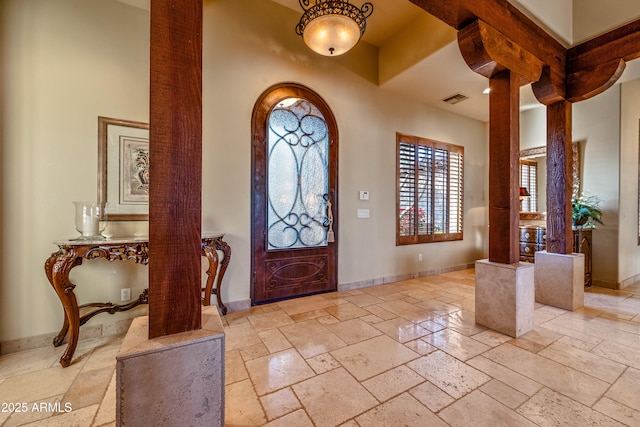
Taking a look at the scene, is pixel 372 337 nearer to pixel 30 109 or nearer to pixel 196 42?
pixel 196 42

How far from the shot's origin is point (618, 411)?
145 centimetres

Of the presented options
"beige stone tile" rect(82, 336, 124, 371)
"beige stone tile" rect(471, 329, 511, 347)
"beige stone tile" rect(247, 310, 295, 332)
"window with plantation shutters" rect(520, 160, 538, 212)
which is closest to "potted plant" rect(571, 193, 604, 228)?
"window with plantation shutters" rect(520, 160, 538, 212)

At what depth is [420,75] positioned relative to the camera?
3.53 metres

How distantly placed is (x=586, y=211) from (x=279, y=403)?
15.4 ft

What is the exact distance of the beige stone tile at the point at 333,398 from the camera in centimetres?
143

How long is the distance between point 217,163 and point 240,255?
106 cm

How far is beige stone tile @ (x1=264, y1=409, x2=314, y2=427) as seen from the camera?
1373 millimetres

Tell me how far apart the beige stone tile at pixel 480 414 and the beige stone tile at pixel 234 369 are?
49.7 inches

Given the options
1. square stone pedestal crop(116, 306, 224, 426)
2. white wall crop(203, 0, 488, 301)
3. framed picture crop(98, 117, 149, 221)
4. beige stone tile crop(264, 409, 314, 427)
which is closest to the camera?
square stone pedestal crop(116, 306, 224, 426)

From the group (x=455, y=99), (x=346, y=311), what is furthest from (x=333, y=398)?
(x=455, y=99)

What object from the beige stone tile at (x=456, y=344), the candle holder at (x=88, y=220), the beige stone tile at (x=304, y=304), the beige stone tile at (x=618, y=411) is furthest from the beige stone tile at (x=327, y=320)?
the candle holder at (x=88, y=220)

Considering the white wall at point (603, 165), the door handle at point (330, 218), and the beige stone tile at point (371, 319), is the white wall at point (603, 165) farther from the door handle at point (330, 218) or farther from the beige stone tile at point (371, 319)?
the door handle at point (330, 218)

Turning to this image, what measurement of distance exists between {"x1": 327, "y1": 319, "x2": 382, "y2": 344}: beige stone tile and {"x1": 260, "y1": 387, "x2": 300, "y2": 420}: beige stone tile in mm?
768

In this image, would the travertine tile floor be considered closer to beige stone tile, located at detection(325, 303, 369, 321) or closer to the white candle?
beige stone tile, located at detection(325, 303, 369, 321)
